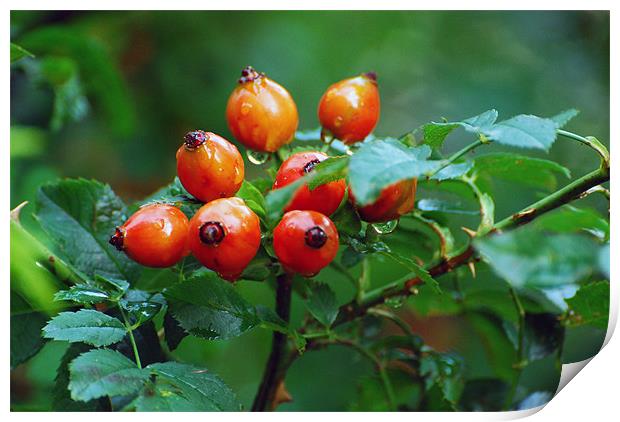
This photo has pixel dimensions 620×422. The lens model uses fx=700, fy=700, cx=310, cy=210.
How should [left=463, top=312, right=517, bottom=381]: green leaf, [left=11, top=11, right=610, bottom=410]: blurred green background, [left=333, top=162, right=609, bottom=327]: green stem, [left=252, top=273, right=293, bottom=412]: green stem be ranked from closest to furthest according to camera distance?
1. [left=333, top=162, right=609, bottom=327]: green stem
2. [left=252, top=273, right=293, bottom=412]: green stem
3. [left=463, top=312, right=517, bottom=381]: green leaf
4. [left=11, top=11, right=610, bottom=410]: blurred green background

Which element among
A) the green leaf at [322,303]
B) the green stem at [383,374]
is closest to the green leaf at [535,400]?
the green stem at [383,374]

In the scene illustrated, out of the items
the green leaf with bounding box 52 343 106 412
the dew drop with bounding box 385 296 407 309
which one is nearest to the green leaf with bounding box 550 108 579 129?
the dew drop with bounding box 385 296 407 309

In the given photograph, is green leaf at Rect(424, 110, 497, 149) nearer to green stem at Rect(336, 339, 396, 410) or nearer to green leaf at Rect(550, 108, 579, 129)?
green leaf at Rect(550, 108, 579, 129)

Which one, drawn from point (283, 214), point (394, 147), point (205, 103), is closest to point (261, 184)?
point (283, 214)

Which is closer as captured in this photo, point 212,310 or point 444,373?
point 212,310

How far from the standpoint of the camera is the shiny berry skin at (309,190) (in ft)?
1.96

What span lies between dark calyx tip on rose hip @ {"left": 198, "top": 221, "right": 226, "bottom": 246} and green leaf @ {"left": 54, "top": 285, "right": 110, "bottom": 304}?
0.37 ft

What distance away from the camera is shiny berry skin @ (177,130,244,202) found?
0.62 m

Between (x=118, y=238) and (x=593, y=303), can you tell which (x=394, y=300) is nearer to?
(x=593, y=303)

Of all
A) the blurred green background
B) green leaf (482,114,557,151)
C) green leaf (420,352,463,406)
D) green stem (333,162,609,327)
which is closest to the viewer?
green leaf (482,114,557,151)

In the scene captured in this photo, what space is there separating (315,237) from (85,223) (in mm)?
334

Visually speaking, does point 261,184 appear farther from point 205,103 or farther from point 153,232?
point 205,103

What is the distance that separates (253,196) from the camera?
2.09ft

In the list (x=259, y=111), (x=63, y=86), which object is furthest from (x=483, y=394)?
(x=63, y=86)
